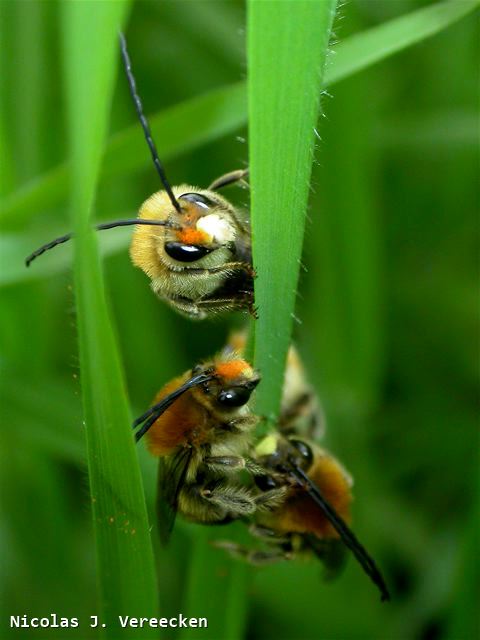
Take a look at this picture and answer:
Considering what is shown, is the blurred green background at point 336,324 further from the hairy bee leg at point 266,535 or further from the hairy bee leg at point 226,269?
Result: the hairy bee leg at point 226,269

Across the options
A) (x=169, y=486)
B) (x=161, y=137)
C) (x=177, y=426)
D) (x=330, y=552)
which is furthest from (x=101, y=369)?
(x=161, y=137)

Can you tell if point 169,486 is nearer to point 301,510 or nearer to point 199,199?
point 301,510

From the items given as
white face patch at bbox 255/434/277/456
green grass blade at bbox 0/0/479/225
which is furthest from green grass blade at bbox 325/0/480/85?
white face patch at bbox 255/434/277/456

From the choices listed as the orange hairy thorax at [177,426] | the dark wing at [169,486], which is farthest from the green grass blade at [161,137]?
the dark wing at [169,486]

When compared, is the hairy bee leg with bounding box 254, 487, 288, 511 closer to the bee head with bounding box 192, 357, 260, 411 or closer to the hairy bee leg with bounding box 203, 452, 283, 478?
the hairy bee leg with bounding box 203, 452, 283, 478

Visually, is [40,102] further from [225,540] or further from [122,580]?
[122,580]

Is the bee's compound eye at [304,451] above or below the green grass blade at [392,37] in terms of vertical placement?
below
